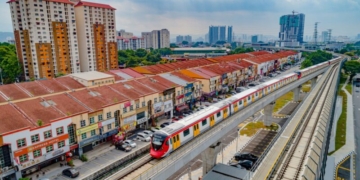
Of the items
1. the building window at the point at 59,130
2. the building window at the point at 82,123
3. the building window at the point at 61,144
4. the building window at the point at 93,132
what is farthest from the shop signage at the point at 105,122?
the building window at the point at 61,144

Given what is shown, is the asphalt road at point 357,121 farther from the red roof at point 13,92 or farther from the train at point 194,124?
the red roof at point 13,92

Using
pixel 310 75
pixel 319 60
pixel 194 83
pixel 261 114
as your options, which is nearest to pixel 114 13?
pixel 194 83

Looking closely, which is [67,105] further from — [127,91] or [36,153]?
[127,91]

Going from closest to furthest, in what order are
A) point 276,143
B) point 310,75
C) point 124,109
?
point 276,143
point 124,109
point 310,75

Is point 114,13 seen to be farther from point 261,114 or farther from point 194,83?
point 261,114

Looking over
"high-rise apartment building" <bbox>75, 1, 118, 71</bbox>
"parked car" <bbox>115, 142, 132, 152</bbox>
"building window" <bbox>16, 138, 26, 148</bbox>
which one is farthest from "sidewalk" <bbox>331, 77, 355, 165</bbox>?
"high-rise apartment building" <bbox>75, 1, 118, 71</bbox>

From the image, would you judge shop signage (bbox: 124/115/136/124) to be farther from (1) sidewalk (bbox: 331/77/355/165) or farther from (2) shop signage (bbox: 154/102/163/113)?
(1) sidewalk (bbox: 331/77/355/165)
